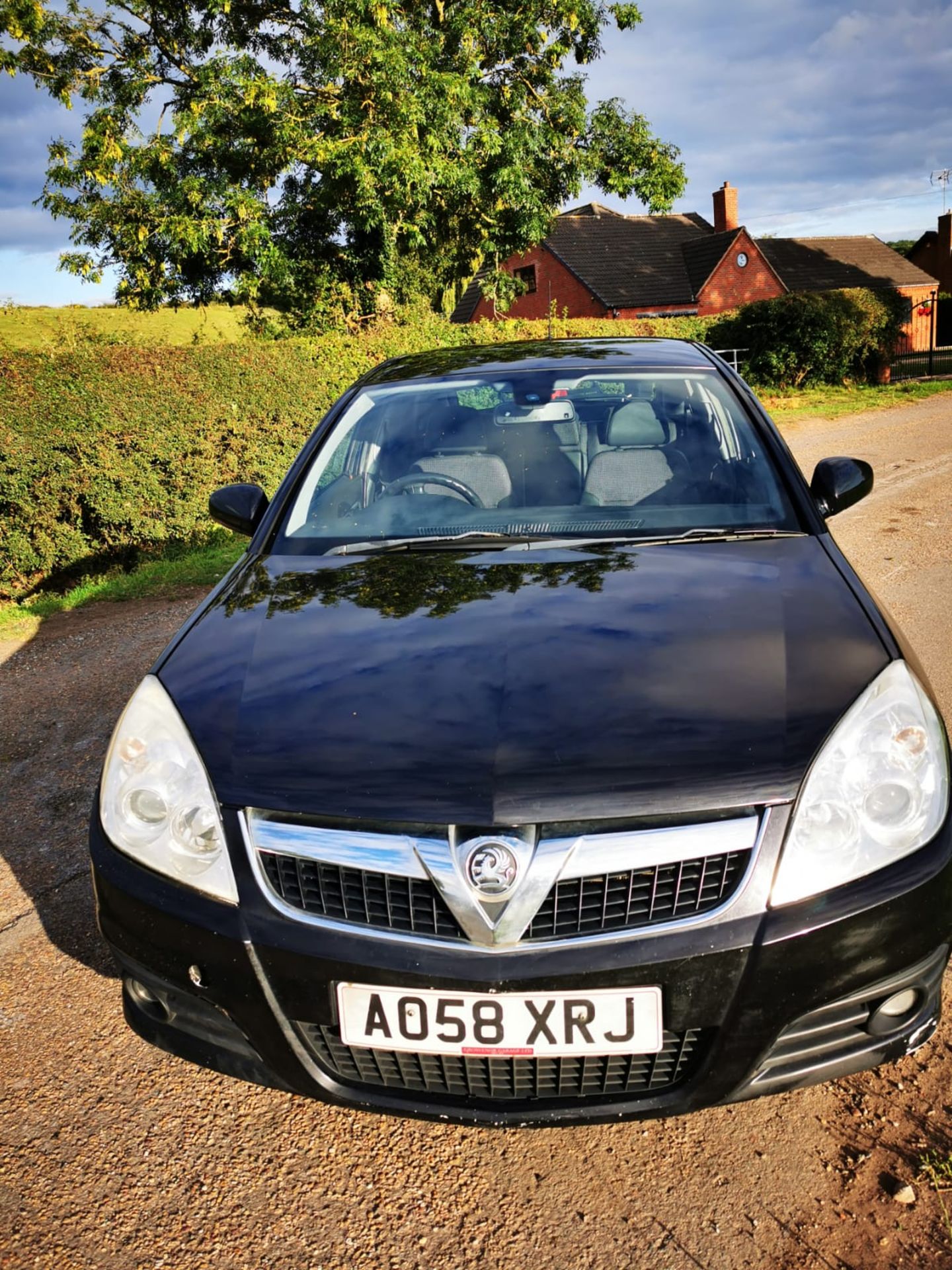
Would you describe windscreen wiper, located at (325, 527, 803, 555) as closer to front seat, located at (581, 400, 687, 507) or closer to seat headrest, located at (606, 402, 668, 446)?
front seat, located at (581, 400, 687, 507)

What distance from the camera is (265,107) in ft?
58.7

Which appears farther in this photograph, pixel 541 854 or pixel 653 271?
pixel 653 271

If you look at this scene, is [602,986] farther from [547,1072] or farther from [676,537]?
[676,537]

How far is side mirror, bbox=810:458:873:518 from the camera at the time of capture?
2.98 metres

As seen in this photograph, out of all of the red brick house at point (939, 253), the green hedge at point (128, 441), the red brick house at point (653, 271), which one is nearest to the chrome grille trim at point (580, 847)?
the green hedge at point (128, 441)

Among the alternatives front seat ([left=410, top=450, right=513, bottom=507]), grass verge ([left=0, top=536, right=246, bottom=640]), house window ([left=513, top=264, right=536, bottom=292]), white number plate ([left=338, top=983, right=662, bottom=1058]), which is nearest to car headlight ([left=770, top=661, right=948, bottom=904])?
white number plate ([left=338, top=983, right=662, bottom=1058])

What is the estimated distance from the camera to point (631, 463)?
313cm

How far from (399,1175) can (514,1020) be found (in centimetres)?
62

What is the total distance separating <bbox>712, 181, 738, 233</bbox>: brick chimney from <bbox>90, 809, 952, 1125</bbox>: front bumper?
51099 mm

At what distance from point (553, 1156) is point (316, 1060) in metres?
0.59

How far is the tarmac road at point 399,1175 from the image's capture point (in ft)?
6.17

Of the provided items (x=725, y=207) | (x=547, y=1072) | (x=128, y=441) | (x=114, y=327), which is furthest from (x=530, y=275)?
(x=547, y=1072)

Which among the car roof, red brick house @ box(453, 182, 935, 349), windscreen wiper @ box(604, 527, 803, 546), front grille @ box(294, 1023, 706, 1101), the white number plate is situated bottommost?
front grille @ box(294, 1023, 706, 1101)

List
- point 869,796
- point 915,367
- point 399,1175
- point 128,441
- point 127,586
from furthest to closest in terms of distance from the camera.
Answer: point 915,367, point 128,441, point 127,586, point 399,1175, point 869,796
